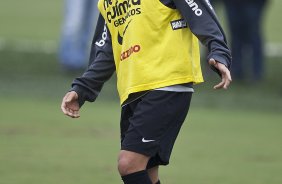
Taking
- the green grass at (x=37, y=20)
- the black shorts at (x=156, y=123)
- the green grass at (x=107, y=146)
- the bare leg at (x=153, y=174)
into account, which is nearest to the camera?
the black shorts at (x=156, y=123)

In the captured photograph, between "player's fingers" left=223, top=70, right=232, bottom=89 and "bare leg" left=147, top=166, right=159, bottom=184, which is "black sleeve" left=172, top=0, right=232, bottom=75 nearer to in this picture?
"player's fingers" left=223, top=70, right=232, bottom=89

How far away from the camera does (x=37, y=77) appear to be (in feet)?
54.1

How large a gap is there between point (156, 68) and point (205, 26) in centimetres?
41

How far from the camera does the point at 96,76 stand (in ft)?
23.9

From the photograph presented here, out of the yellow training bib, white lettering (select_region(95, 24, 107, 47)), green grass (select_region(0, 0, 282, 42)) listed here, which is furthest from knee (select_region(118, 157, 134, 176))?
green grass (select_region(0, 0, 282, 42))

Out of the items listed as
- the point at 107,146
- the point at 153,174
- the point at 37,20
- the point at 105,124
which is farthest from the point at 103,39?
the point at 37,20

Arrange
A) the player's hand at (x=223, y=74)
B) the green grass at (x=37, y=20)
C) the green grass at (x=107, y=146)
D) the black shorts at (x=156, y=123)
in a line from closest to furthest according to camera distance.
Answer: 1. the player's hand at (x=223, y=74)
2. the black shorts at (x=156, y=123)
3. the green grass at (x=107, y=146)
4. the green grass at (x=37, y=20)

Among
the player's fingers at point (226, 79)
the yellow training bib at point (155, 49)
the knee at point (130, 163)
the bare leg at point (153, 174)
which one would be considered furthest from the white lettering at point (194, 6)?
the bare leg at point (153, 174)

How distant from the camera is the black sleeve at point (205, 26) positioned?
668cm

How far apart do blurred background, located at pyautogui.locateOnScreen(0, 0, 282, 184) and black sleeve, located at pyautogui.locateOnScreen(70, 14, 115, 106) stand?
2017mm

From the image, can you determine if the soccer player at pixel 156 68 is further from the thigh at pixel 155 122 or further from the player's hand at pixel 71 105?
the player's hand at pixel 71 105

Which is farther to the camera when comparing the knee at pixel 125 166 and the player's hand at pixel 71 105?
the player's hand at pixel 71 105

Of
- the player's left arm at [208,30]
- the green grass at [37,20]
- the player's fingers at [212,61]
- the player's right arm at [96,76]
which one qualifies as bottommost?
the green grass at [37,20]

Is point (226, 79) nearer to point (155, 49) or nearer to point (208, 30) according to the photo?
point (208, 30)
